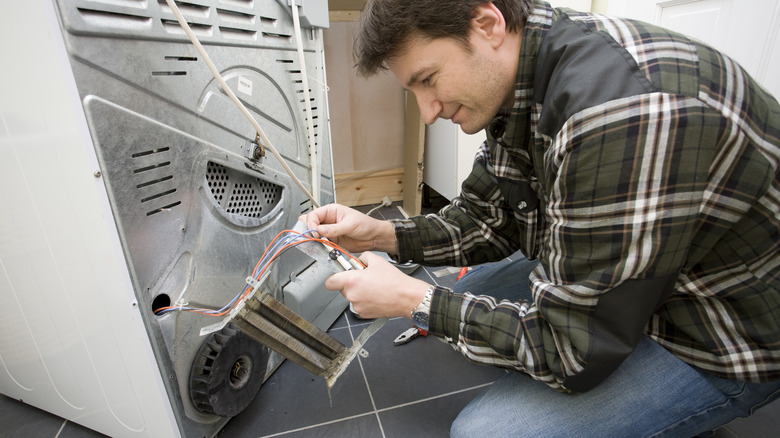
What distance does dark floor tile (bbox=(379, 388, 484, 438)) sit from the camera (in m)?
0.93

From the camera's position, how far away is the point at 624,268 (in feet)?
1.68

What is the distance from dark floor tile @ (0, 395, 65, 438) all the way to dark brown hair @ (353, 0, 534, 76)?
116 centimetres

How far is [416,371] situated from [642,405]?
591mm

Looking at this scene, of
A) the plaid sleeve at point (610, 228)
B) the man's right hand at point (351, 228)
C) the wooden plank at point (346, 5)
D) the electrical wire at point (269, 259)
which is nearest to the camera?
the plaid sleeve at point (610, 228)

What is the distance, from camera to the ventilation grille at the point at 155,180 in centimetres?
64

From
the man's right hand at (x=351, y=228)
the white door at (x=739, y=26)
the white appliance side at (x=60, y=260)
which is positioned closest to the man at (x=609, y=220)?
the man's right hand at (x=351, y=228)

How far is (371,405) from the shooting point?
100 cm

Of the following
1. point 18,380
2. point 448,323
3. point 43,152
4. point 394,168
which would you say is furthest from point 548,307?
point 394,168

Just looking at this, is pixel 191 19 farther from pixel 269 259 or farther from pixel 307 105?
pixel 269 259

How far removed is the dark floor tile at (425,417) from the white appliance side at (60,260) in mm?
454

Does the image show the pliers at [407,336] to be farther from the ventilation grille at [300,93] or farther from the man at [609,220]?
the ventilation grille at [300,93]

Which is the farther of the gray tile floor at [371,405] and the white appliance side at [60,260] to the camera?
the gray tile floor at [371,405]

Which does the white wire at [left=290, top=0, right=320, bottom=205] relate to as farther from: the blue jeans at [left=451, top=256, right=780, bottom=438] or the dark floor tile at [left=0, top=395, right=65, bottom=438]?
the dark floor tile at [left=0, top=395, right=65, bottom=438]

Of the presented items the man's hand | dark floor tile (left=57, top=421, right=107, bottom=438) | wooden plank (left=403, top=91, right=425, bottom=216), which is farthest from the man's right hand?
wooden plank (left=403, top=91, right=425, bottom=216)
